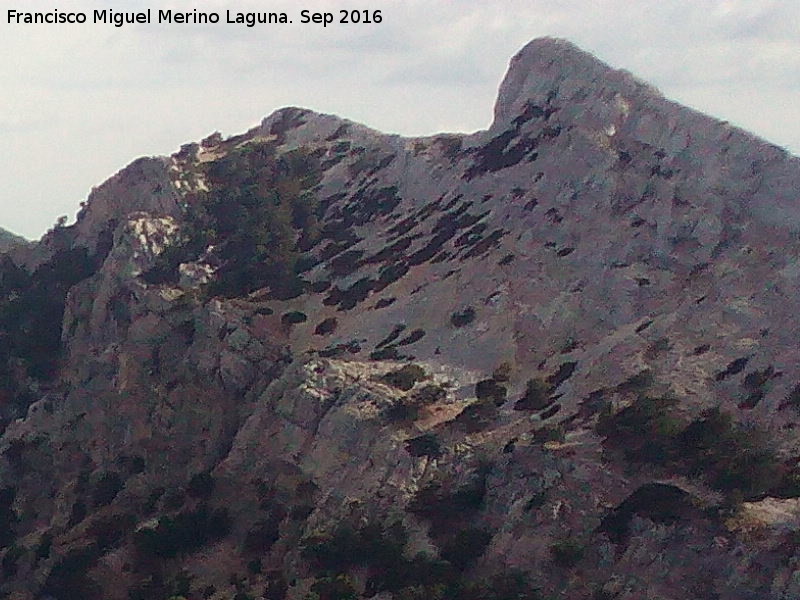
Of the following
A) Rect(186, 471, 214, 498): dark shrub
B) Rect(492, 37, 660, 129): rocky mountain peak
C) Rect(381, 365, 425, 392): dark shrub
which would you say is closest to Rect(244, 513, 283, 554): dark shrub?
Rect(186, 471, 214, 498): dark shrub

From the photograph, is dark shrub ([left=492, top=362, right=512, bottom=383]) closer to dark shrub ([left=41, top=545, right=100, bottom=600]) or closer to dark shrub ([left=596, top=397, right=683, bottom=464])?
dark shrub ([left=596, top=397, right=683, bottom=464])

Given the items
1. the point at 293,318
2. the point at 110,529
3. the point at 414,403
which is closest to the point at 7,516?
the point at 110,529

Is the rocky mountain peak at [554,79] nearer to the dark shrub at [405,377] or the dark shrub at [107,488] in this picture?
the dark shrub at [405,377]

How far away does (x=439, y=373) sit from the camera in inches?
2312

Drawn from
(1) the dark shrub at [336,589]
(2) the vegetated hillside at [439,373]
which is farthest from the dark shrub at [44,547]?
(1) the dark shrub at [336,589]

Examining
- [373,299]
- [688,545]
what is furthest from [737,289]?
[373,299]

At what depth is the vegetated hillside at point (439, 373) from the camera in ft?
142

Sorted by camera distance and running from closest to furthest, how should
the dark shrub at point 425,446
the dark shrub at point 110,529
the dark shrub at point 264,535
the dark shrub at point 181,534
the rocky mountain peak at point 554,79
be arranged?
1. the dark shrub at point 425,446
2. the dark shrub at point 264,535
3. the dark shrub at point 181,534
4. the dark shrub at point 110,529
5. the rocky mountain peak at point 554,79

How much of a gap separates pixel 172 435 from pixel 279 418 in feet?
35.8

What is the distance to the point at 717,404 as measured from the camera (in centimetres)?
4681

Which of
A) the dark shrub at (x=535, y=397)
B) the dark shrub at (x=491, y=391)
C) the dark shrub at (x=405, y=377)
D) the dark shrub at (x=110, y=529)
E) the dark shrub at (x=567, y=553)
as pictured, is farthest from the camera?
the dark shrub at (x=110, y=529)

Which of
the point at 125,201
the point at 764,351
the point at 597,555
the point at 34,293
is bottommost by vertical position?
the point at 597,555

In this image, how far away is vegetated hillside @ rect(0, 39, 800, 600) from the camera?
142ft

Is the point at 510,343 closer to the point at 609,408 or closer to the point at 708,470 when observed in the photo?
the point at 609,408
